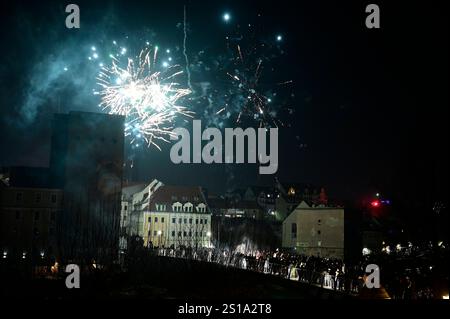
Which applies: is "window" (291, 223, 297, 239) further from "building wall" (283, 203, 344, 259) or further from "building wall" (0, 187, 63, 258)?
"building wall" (0, 187, 63, 258)

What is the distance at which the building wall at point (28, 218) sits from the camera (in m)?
43.4

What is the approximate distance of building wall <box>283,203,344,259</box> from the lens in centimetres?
5194

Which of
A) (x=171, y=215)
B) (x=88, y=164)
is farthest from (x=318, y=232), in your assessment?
(x=88, y=164)

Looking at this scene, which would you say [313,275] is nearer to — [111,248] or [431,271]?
[431,271]

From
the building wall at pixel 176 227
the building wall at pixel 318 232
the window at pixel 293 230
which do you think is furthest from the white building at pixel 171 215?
the building wall at pixel 318 232

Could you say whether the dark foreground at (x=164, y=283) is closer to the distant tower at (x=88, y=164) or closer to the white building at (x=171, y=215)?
the distant tower at (x=88, y=164)

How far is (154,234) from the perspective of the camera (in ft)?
204

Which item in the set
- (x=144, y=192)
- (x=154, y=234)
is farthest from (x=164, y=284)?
(x=144, y=192)

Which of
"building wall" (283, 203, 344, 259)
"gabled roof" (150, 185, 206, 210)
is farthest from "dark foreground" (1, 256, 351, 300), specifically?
"gabled roof" (150, 185, 206, 210)

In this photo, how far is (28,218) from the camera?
45344 millimetres

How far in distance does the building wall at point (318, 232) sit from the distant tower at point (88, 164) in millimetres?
18977

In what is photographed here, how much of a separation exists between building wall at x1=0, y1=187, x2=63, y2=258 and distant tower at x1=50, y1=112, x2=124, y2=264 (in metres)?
1.08
